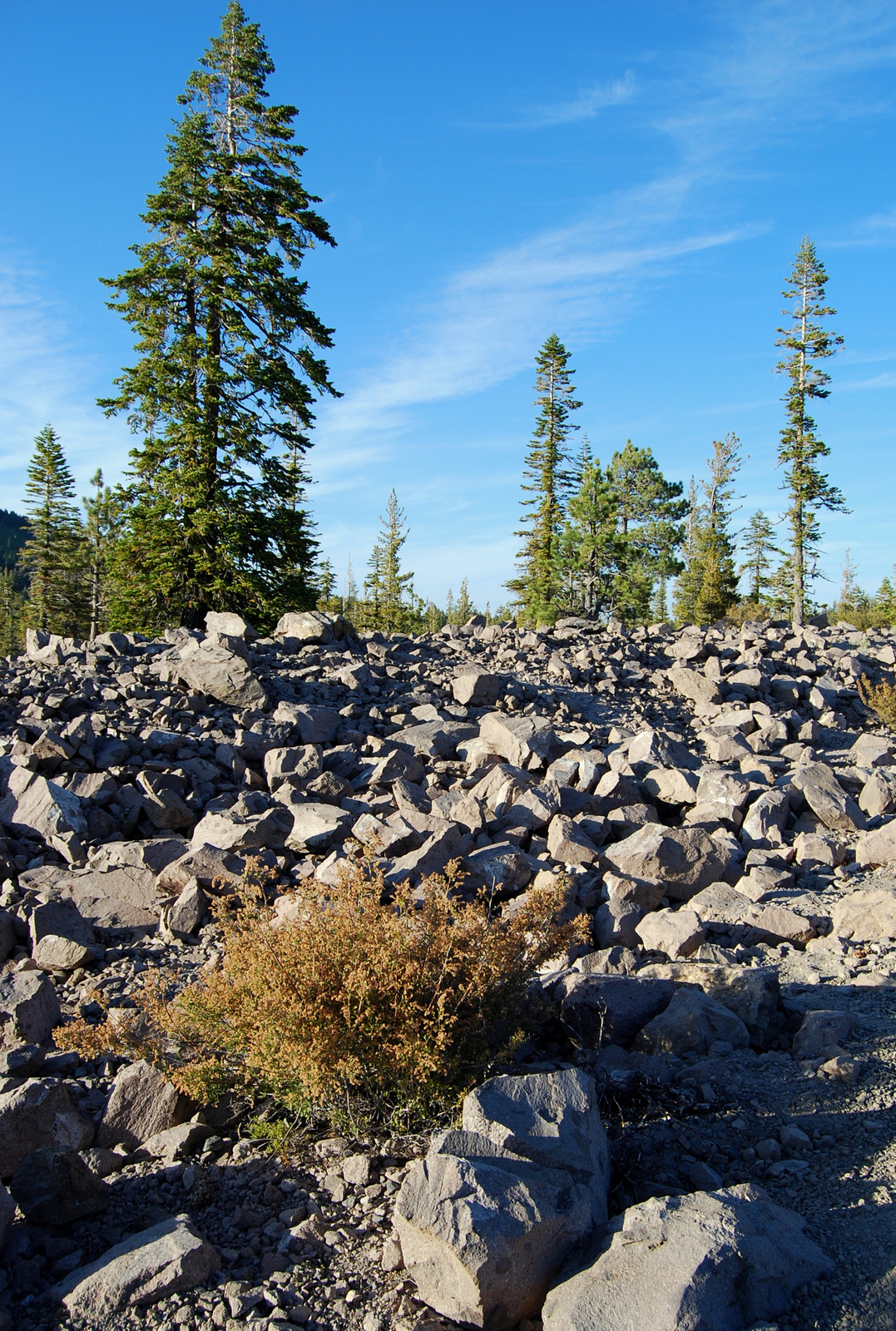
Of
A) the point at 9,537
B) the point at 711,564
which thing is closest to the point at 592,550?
the point at 711,564

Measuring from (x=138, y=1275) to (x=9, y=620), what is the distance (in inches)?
2509

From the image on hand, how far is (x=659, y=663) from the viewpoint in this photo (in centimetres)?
1589

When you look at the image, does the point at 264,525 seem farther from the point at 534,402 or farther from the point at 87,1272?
the point at 534,402

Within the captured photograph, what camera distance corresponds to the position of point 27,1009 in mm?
4945

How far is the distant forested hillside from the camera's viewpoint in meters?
140

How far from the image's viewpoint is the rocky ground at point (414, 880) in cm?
325

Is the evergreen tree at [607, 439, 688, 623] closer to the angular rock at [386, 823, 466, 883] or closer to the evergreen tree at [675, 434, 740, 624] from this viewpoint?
the evergreen tree at [675, 434, 740, 624]

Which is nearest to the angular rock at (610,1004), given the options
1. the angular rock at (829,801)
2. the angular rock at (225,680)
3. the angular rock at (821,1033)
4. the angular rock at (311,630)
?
the angular rock at (821,1033)

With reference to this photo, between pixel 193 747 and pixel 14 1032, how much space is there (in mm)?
5074

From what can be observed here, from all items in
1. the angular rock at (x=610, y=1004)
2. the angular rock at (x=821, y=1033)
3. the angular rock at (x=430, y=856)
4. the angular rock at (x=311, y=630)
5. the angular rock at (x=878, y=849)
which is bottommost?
the angular rock at (x=821, y=1033)

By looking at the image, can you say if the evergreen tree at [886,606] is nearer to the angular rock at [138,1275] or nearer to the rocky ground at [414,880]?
the rocky ground at [414,880]

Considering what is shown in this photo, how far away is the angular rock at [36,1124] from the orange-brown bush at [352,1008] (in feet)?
0.92

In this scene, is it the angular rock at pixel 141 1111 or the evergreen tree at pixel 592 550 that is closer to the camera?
the angular rock at pixel 141 1111

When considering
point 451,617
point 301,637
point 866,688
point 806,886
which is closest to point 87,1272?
point 806,886
